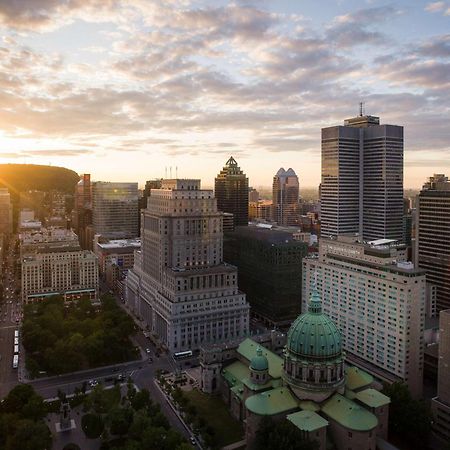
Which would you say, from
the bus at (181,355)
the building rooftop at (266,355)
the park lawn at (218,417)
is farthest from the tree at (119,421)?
the bus at (181,355)

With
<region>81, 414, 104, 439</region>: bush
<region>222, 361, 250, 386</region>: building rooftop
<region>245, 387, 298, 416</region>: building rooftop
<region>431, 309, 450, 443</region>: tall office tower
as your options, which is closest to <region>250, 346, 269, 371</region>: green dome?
<region>245, 387, 298, 416</region>: building rooftop

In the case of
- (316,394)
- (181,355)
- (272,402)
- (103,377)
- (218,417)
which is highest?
(316,394)

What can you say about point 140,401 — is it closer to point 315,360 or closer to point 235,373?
point 235,373

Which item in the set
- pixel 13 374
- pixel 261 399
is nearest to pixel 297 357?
pixel 261 399

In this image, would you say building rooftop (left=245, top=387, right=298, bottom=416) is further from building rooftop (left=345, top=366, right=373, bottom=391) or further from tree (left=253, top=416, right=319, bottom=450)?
building rooftop (left=345, top=366, right=373, bottom=391)

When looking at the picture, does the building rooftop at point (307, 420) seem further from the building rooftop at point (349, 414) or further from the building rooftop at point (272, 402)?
the building rooftop at point (349, 414)

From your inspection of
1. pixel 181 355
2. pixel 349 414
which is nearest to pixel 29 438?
pixel 349 414
